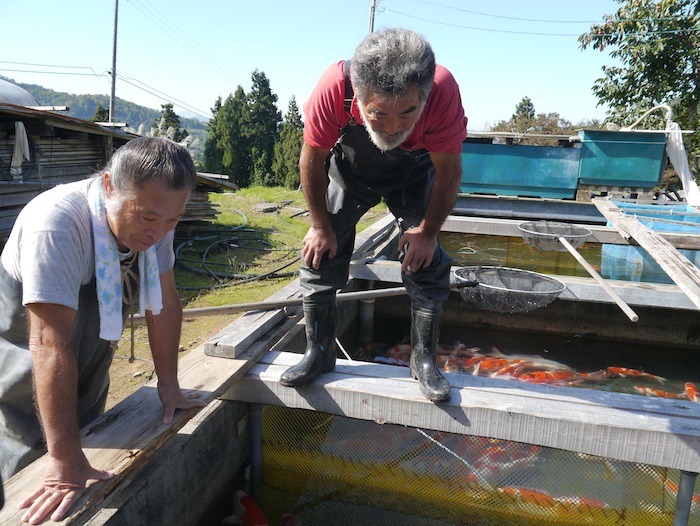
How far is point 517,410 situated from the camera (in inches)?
107

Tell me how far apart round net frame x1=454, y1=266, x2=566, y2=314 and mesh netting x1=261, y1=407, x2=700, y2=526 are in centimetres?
140

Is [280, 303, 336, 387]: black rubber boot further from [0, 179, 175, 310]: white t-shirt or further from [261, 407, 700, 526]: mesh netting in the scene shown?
[0, 179, 175, 310]: white t-shirt

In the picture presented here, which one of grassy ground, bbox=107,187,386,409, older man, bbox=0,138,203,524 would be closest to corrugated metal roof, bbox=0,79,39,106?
grassy ground, bbox=107,187,386,409

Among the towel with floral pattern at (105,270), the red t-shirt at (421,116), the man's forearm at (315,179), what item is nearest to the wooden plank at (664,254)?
the red t-shirt at (421,116)

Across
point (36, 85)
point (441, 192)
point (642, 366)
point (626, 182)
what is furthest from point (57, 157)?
point (36, 85)

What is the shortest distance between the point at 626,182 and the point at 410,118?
9.77 m

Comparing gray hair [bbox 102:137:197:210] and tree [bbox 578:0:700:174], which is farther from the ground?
tree [bbox 578:0:700:174]

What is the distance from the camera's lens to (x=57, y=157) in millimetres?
9758

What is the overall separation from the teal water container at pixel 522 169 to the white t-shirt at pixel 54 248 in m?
9.18

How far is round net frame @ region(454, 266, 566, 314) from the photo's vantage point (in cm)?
464

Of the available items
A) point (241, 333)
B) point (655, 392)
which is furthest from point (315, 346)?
point (655, 392)

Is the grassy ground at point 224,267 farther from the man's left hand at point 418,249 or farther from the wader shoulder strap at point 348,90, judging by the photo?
the wader shoulder strap at point 348,90

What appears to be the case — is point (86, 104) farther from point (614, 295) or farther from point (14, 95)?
point (614, 295)

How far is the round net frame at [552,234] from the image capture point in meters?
7.14
